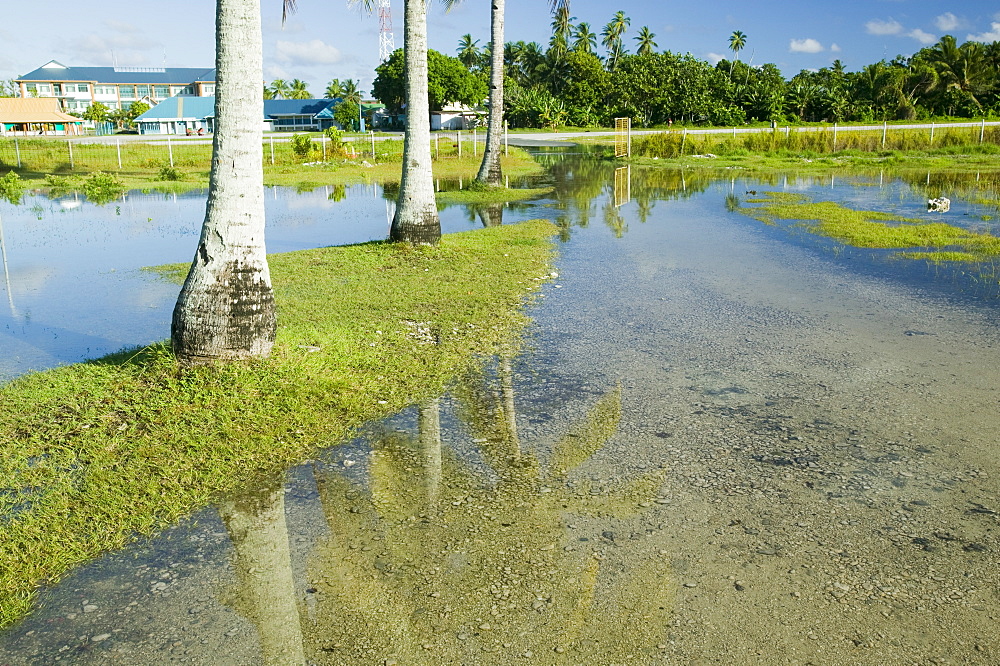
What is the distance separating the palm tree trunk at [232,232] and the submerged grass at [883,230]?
10.7 m

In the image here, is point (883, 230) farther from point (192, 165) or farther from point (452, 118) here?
point (452, 118)

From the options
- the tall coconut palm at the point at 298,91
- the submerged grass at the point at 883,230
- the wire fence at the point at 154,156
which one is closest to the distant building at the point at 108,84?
the tall coconut palm at the point at 298,91

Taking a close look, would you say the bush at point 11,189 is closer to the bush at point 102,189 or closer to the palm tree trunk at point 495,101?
the bush at point 102,189

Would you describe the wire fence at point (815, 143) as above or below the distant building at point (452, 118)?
below

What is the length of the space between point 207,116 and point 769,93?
57.2 m

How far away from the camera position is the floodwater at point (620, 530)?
360 cm

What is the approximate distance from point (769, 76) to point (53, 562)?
91826 mm

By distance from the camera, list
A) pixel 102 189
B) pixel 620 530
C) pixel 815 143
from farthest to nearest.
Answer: pixel 815 143
pixel 102 189
pixel 620 530

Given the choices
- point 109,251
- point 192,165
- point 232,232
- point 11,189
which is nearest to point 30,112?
point 192,165

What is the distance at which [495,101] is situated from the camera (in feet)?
82.0

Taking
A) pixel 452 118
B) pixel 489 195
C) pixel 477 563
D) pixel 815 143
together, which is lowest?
pixel 477 563

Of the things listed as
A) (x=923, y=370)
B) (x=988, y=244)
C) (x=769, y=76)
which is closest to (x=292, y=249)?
(x=923, y=370)

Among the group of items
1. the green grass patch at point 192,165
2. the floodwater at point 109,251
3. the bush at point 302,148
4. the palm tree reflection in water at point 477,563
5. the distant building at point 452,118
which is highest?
the distant building at point 452,118

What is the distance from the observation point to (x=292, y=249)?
49.2 feet
